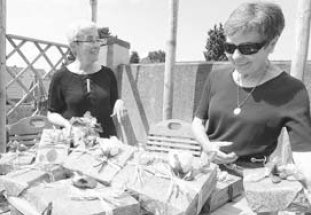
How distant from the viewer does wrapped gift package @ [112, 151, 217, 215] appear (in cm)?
64

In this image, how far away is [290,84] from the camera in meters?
1.02

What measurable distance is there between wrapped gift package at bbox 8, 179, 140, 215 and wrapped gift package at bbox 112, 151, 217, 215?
0.10ft

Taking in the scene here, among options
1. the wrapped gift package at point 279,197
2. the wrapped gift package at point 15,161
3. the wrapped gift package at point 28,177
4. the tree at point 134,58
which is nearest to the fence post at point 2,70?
the wrapped gift package at point 15,161

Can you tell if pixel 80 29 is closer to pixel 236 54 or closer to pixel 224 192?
pixel 236 54

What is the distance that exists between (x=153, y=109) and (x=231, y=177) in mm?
2898

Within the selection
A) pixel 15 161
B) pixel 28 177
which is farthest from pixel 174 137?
pixel 28 177

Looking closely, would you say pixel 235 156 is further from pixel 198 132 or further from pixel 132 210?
pixel 132 210

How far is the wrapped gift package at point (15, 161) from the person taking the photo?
95 centimetres

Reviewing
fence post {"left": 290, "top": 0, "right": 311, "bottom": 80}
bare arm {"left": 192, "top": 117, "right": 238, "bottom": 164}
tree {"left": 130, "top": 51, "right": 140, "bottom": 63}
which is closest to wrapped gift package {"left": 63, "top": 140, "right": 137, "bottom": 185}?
bare arm {"left": 192, "top": 117, "right": 238, "bottom": 164}

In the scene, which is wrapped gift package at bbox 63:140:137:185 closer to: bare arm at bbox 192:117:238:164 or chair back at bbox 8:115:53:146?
bare arm at bbox 192:117:238:164

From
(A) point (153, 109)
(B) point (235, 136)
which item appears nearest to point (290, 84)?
(B) point (235, 136)

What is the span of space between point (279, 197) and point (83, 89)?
123 centimetres

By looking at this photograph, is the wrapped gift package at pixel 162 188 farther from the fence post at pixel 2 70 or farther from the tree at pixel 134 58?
the tree at pixel 134 58

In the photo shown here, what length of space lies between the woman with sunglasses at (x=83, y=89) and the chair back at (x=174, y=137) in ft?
1.23
